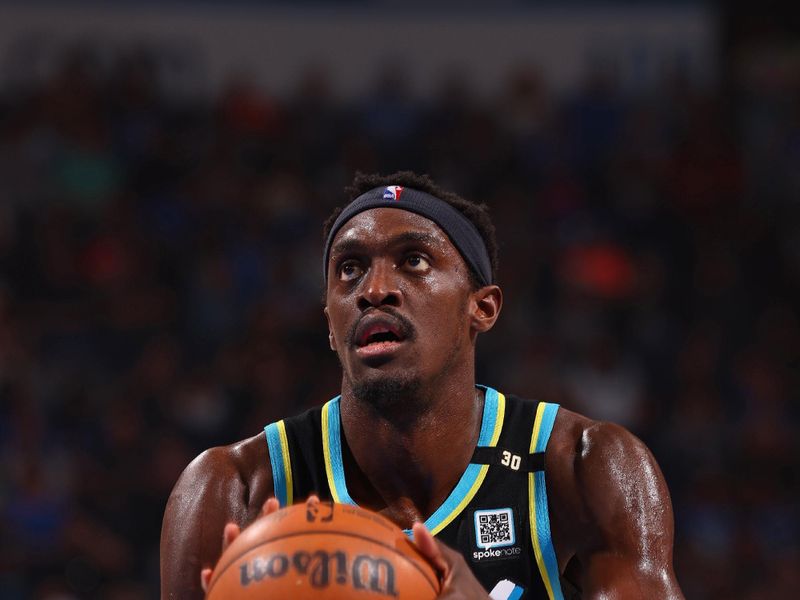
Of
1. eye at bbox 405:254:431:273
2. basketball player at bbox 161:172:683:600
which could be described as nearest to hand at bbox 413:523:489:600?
basketball player at bbox 161:172:683:600

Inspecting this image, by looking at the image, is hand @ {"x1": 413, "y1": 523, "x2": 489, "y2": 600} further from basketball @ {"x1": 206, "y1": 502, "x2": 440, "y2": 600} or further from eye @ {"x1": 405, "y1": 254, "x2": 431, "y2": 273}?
eye @ {"x1": 405, "y1": 254, "x2": 431, "y2": 273}

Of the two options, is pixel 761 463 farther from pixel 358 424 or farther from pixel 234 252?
pixel 358 424

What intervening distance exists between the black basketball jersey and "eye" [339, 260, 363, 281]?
0.53m

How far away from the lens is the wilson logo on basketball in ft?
10.1

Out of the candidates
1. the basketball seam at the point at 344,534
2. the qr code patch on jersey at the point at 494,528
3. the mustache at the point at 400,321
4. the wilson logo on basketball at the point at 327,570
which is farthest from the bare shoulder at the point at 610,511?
the wilson logo on basketball at the point at 327,570

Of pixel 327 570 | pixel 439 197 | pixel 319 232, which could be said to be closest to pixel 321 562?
pixel 327 570

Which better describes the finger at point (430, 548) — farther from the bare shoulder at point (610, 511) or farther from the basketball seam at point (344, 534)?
the bare shoulder at point (610, 511)

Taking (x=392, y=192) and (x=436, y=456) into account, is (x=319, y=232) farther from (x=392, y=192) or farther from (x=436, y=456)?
(x=436, y=456)

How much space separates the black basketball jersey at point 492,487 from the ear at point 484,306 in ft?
0.92

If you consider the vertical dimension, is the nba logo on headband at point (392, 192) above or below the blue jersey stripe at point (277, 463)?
above

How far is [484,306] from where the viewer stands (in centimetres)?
434

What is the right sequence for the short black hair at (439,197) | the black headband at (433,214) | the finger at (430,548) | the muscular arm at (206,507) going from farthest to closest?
the short black hair at (439,197) → the black headband at (433,214) → the muscular arm at (206,507) → the finger at (430,548)

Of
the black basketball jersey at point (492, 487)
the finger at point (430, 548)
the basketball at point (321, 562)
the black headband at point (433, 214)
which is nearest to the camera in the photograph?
the basketball at point (321, 562)

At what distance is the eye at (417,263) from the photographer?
4066 millimetres
